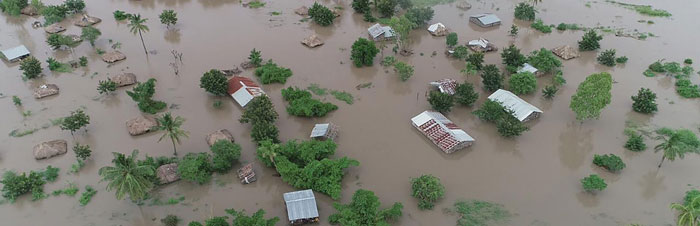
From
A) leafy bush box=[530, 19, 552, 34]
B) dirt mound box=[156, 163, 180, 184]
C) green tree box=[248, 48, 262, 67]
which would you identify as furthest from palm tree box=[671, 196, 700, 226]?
green tree box=[248, 48, 262, 67]

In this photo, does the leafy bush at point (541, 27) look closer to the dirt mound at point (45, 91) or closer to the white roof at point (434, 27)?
the white roof at point (434, 27)

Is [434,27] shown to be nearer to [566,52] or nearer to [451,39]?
[451,39]

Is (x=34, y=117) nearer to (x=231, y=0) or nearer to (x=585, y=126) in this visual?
(x=231, y=0)

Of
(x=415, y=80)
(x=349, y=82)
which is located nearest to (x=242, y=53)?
(x=349, y=82)

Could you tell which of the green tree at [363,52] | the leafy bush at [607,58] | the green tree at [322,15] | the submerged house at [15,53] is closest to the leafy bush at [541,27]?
the leafy bush at [607,58]

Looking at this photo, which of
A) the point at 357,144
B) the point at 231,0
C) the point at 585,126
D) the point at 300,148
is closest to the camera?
the point at 300,148

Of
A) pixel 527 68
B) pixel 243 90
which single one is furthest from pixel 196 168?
pixel 527 68
